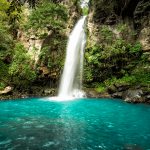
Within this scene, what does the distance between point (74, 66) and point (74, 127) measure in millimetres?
15618

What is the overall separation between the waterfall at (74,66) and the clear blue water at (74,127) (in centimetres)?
787

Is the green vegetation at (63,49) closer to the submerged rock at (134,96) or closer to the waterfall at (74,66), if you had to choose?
the waterfall at (74,66)

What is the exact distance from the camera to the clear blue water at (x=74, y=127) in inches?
400

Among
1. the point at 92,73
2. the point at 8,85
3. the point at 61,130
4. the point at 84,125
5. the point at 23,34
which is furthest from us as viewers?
the point at 23,34

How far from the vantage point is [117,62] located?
2645cm

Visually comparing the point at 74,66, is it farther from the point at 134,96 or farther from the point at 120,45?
the point at 134,96

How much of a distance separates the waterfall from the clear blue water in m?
7.87

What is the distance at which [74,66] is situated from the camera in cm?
2817

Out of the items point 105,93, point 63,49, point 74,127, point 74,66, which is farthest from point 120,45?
point 74,127

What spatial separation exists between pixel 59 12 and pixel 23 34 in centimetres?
469

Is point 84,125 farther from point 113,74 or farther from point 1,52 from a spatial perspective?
point 1,52

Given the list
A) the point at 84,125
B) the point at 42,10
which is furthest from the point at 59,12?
the point at 84,125

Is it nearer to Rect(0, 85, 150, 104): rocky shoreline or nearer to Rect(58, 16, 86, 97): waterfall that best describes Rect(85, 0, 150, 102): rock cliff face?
Rect(0, 85, 150, 104): rocky shoreline

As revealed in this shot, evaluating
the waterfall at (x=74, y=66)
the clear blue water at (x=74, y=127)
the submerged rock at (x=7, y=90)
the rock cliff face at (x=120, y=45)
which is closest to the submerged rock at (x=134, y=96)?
the rock cliff face at (x=120, y=45)
